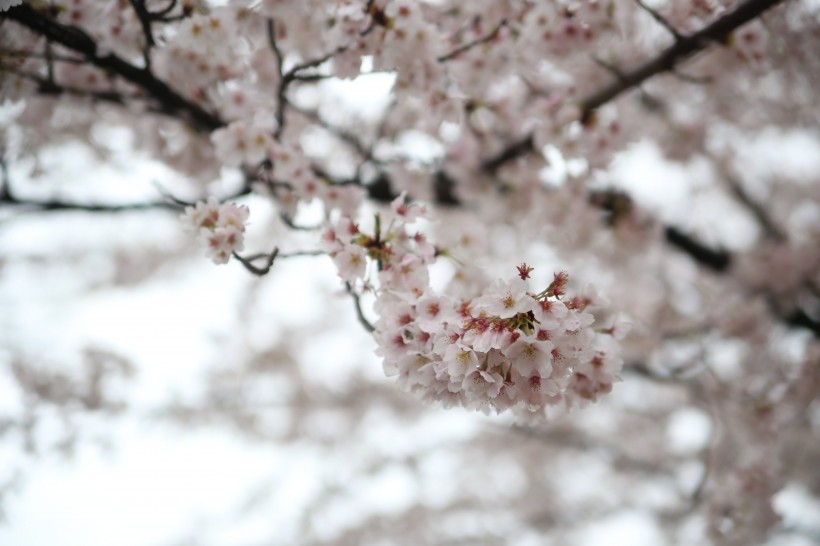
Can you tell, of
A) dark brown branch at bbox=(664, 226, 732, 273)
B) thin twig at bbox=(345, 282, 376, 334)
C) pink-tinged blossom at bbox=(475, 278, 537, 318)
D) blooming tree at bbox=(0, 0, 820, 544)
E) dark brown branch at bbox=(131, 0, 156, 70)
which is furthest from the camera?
dark brown branch at bbox=(664, 226, 732, 273)

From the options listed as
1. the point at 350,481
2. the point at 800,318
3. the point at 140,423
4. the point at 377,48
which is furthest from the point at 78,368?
the point at 800,318

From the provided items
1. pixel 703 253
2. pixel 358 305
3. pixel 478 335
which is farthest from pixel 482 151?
pixel 703 253

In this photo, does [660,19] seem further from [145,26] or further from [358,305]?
[145,26]

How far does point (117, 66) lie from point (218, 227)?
1.19m

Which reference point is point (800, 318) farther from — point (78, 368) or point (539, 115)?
point (78, 368)

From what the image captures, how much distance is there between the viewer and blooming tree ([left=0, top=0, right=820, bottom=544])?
5.24ft

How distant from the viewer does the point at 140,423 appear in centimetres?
516

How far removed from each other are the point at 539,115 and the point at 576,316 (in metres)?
1.82

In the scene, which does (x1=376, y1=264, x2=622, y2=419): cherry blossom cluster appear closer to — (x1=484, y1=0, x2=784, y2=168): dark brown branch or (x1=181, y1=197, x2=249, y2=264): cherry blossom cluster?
(x1=181, y1=197, x2=249, y2=264): cherry blossom cluster

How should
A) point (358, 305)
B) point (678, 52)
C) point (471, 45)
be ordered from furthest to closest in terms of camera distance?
point (678, 52)
point (471, 45)
point (358, 305)

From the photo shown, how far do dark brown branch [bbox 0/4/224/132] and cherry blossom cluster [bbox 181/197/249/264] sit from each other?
3.49 ft

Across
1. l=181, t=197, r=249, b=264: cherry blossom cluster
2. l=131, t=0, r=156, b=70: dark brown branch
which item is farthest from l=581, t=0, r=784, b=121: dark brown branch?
l=131, t=0, r=156, b=70: dark brown branch

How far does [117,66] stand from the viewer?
236 cm

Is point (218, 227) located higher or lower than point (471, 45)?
lower
